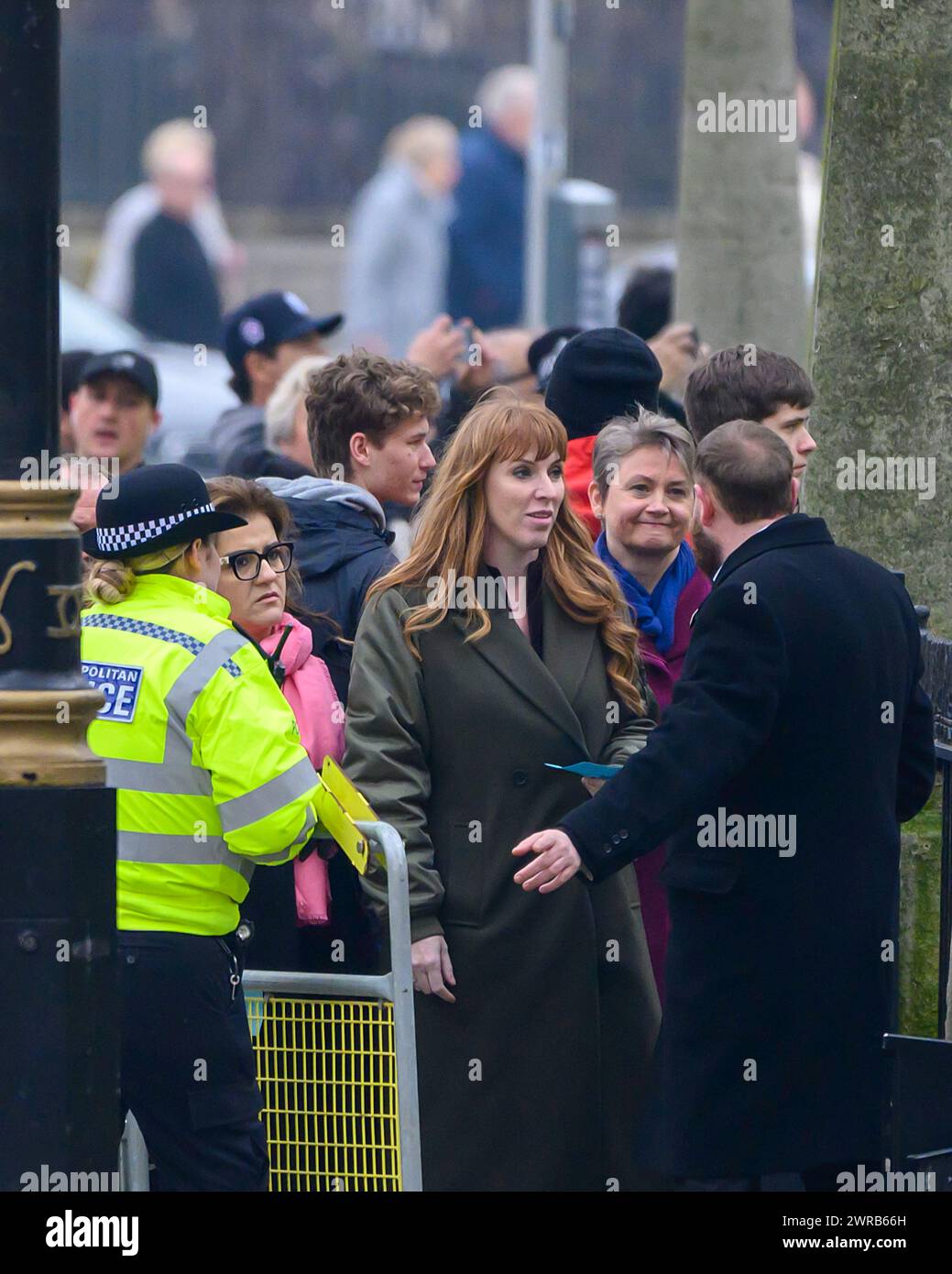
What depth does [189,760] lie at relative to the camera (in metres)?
4.73

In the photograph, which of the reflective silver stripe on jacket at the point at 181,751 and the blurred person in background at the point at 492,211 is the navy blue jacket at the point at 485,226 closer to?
the blurred person in background at the point at 492,211

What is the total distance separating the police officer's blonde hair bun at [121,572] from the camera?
482 centimetres

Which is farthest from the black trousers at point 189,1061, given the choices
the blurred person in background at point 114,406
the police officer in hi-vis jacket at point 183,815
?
the blurred person in background at point 114,406

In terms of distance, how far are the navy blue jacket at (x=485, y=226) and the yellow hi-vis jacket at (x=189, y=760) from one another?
15084 mm

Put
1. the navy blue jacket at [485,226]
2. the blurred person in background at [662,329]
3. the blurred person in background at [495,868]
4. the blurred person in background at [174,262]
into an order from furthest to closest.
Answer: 1. the blurred person in background at [174,262]
2. the navy blue jacket at [485,226]
3. the blurred person in background at [662,329]
4. the blurred person in background at [495,868]

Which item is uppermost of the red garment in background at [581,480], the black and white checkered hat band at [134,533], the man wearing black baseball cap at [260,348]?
the man wearing black baseball cap at [260,348]

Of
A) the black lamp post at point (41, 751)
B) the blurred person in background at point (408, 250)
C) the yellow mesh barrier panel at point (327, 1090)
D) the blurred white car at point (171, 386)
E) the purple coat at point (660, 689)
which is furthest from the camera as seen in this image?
the blurred person in background at point (408, 250)

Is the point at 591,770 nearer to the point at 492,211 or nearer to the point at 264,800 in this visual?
the point at 264,800

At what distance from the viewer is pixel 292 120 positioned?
3725 cm

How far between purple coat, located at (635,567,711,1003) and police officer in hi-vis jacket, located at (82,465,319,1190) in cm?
111

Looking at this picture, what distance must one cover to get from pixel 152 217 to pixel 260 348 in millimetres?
15335

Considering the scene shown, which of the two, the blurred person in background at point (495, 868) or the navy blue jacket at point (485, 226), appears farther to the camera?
the navy blue jacket at point (485, 226)

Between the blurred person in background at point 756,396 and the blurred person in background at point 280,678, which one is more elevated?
the blurred person in background at point 756,396

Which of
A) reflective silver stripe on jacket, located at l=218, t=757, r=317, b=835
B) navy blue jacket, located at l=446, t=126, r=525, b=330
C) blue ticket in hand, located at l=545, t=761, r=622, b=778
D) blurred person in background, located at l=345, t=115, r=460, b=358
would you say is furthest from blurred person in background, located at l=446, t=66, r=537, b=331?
reflective silver stripe on jacket, located at l=218, t=757, r=317, b=835
